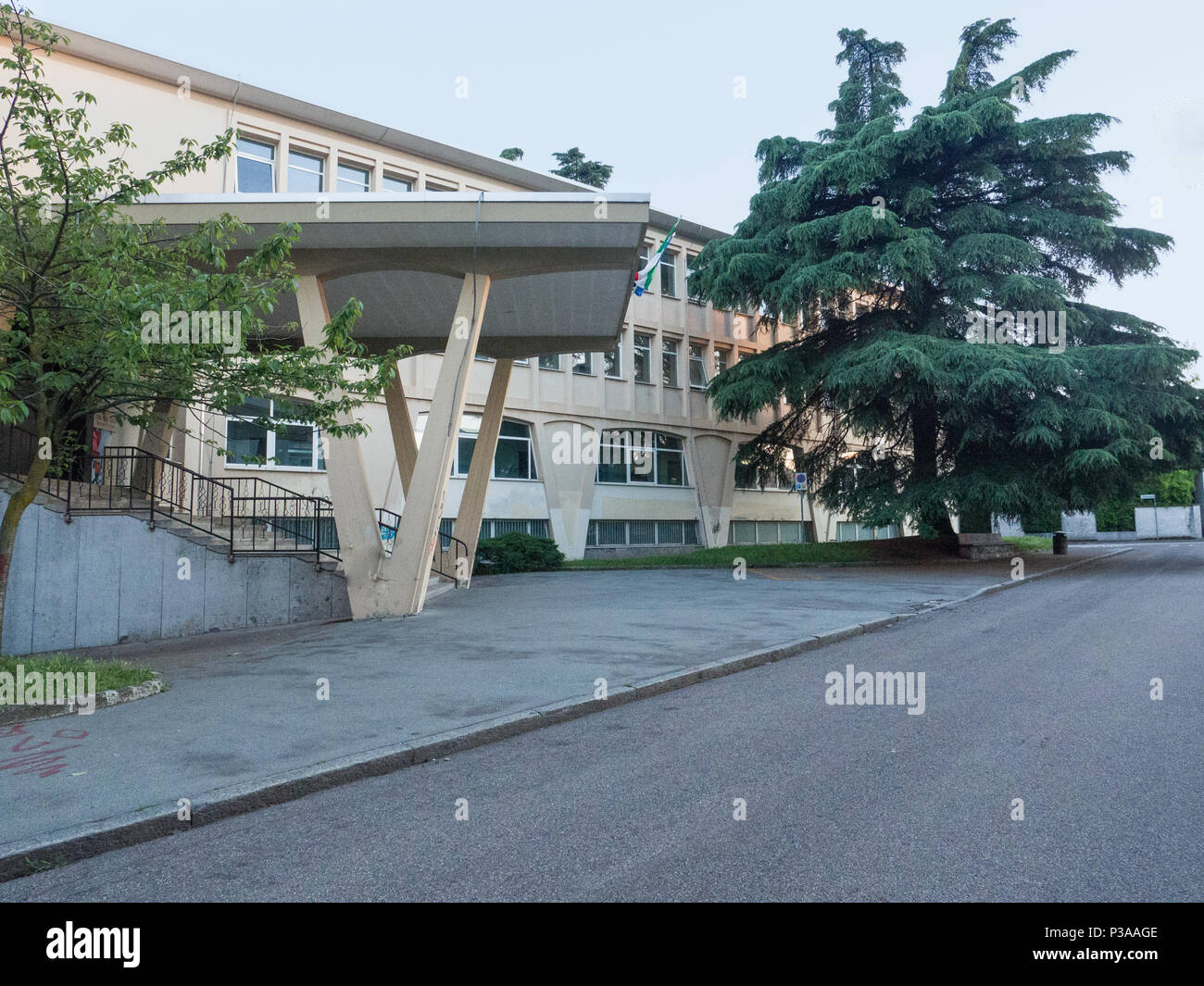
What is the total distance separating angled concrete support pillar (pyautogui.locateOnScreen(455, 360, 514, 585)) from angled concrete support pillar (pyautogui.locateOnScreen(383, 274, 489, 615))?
222 inches

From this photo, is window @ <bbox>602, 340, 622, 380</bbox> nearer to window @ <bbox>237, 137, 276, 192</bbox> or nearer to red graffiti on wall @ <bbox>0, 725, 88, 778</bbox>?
window @ <bbox>237, 137, 276, 192</bbox>

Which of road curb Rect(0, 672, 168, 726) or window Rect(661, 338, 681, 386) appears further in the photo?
window Rect(661, 338, 681, 386)

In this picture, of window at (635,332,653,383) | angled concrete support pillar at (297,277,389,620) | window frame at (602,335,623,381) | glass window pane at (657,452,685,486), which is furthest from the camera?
glass window pane at (657,452,685,486)

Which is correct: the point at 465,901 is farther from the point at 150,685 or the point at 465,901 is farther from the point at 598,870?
the point at 150,685

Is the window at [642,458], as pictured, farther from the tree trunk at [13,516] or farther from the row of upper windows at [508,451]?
the tree trunk at [13,516]

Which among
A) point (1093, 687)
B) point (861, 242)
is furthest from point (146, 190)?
point (861, 242)

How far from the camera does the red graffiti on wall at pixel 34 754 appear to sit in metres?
5.73

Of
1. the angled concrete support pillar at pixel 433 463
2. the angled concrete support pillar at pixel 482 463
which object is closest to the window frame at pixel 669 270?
the angled concrete support pillar at pixel 482 463

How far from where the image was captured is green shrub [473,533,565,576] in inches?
987

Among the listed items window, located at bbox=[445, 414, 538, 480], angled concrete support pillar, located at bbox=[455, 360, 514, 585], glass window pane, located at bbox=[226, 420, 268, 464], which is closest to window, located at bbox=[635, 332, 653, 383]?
window, located at bbox=[445, 414, 538, 480]

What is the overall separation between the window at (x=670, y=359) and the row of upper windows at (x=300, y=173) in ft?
38.9

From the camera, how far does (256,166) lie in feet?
82.4

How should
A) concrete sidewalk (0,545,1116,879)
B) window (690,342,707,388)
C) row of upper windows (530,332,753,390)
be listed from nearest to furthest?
1. concrete sidewalk (0,545,1116,879)
2. row of upper windows (530,332,753,390)
3. window (690,342,707,388)

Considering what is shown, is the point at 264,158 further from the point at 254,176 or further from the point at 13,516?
the point at 13,516
